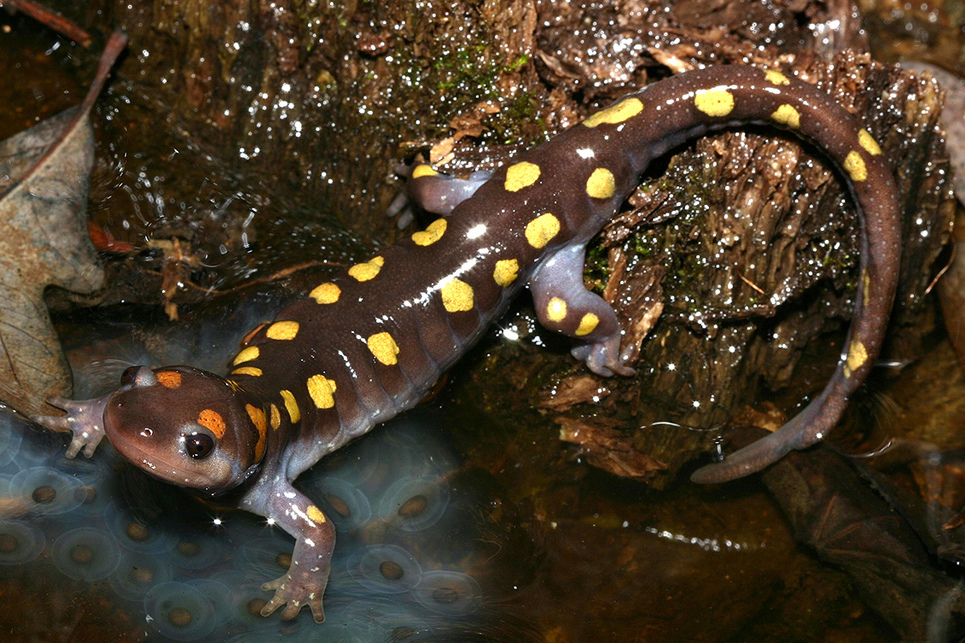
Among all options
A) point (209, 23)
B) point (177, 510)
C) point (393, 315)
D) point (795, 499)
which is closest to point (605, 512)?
point (795, 499)

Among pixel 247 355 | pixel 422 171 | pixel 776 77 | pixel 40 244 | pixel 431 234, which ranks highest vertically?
pixel 776 77

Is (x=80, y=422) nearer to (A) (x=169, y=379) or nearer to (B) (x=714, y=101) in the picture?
(A) (x=169, y=379)

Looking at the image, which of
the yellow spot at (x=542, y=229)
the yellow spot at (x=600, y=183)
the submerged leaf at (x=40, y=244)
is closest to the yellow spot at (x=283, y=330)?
the submerged leaf at (x=40, y=244)

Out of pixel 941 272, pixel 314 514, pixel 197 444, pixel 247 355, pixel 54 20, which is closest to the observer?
pixel 197 444

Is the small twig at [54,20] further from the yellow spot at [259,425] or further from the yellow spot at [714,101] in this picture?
the yellow spot at [714,101]

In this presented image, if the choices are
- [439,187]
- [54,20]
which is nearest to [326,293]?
[439,187]

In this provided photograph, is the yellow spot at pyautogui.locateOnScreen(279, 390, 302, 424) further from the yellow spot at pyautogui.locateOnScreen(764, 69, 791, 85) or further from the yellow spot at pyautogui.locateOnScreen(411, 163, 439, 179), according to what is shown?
the yellow spot at pyautogui.locateOnScreen(764, 69, 791, 85)
